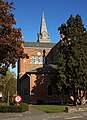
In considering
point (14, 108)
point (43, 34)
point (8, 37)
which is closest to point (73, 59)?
point (14, 108)

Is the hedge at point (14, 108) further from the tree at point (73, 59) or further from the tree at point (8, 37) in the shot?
the tree at point (73, 59)

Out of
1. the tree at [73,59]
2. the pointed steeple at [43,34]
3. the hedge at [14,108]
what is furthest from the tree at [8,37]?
the pointed steeple at [43,34]

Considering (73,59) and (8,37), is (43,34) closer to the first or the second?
(73,59)

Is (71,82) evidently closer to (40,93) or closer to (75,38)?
(75,38)

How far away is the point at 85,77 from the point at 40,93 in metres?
13.6

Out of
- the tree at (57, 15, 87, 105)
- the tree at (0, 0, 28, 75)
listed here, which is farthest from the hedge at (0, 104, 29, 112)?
the tree at (57, 15, 87, 105)

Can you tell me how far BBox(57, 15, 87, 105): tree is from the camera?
114 ft

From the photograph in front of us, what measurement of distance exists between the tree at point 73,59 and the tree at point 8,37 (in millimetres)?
13035

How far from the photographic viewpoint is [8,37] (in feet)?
70.4

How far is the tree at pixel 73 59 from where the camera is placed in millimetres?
34625

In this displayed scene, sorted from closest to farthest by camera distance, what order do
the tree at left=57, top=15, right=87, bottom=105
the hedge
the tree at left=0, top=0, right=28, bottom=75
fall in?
the tree at left=0, top=0, right=28, bottom=75
the hedge
the tree at left=57, top=15, right=87, bottom=105

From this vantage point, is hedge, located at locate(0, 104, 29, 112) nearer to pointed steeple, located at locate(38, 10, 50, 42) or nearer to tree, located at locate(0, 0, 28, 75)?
tree, located at locate(0, 0, 28, 75)

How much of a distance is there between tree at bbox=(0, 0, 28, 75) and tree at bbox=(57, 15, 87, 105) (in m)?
13.0

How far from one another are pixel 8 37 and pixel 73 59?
15.7m
